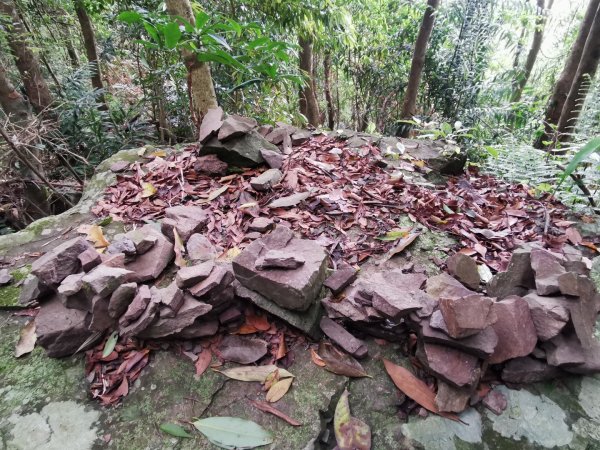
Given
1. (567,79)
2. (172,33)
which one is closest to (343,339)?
(172,33)

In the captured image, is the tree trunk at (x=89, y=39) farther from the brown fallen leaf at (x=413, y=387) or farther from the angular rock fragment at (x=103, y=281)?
the brown fallen leaf at (x=413, y=387)

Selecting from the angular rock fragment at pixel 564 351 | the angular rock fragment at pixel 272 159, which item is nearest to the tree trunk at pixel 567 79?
the angular rock fragment at pixel 272 159

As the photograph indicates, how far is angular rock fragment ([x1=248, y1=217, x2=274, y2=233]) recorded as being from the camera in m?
2.11

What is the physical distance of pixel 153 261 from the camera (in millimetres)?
1808

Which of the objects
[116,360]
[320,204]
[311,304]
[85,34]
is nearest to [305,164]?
[320,204]

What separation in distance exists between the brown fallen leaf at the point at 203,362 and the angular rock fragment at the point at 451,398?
0.93 m

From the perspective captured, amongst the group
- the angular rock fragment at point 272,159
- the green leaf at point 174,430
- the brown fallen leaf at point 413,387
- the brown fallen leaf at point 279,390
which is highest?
the angular rock fragment at point 272,159

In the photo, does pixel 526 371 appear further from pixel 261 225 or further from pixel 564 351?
pixel 261 225

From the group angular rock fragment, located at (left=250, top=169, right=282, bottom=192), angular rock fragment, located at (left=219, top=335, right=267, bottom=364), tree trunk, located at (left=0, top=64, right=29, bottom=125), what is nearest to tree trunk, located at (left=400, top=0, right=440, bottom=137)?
angular rock fragment, located at (left=250, top=169, right=282, bottom=192)

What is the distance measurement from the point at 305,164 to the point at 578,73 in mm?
3863

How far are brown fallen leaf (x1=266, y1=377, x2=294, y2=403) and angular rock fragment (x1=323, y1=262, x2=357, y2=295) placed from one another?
1.44 ft

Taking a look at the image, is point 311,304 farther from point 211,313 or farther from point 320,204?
point 320,204

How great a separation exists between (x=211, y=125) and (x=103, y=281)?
63.7 inches

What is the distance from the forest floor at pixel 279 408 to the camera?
4.14 ft
